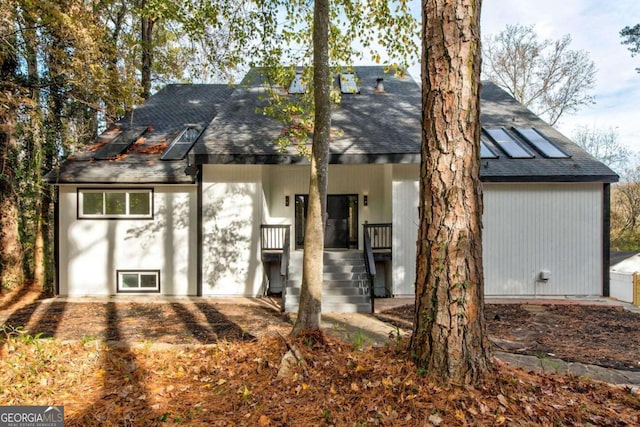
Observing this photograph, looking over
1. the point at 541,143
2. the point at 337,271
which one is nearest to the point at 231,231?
the point at 337,271

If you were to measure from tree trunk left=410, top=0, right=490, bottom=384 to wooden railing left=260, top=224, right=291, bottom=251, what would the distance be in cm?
647

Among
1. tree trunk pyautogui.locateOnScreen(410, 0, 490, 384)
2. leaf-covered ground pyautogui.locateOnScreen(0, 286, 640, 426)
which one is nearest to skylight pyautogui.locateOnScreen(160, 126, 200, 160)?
leaf-covered ground pyautogui.locateOnScreen(0, 286, 640, 426)

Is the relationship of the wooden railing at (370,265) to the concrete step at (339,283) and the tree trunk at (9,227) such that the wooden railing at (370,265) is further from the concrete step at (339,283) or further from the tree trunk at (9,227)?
the tree trunk at (9,227)

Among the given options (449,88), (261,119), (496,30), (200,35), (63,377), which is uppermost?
(496,30)

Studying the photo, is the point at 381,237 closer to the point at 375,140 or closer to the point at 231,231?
the point at 375,140

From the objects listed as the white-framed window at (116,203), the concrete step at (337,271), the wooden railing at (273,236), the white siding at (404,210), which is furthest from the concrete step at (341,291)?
the white-framed window at (116,203)

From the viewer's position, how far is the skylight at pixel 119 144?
31.3ft

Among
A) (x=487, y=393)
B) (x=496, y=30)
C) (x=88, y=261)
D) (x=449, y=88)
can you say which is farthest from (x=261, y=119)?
(x=496, y=30)

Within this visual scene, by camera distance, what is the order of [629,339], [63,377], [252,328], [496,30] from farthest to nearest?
[496,30] < [252,328] < [629,339] < [63,377]

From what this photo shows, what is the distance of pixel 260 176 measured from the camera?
8.99 m

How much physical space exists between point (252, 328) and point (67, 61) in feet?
20.6

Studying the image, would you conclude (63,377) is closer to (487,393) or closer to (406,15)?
(487,393)

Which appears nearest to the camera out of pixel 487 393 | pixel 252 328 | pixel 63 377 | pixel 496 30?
pixel 487 393

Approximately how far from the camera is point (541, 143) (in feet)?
32.6
